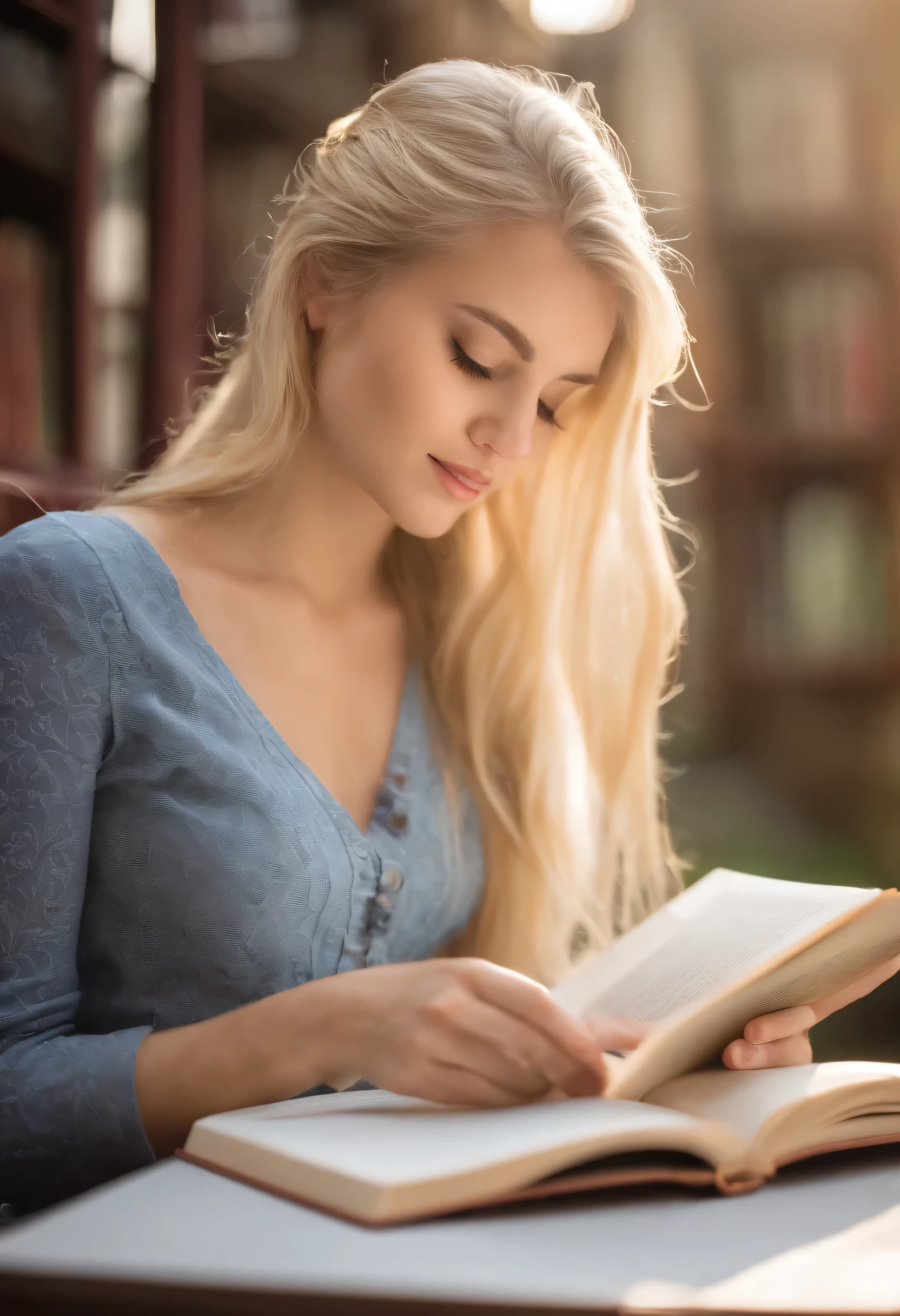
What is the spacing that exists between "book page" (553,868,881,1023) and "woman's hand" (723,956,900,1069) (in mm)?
49

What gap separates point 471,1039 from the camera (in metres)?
0.69

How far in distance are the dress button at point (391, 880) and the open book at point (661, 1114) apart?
0.73ft

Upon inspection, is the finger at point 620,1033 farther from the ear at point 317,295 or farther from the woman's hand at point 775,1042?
the ear at point 317,295

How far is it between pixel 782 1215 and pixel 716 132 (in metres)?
2.57

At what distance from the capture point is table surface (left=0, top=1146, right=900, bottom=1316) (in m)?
0.46

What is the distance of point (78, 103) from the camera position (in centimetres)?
179

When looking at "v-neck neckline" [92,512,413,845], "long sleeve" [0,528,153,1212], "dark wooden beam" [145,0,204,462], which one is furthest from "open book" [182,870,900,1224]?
"dark wooden beam" [145,0,204,462]

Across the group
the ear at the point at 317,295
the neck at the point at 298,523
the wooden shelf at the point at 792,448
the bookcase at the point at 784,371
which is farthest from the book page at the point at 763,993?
the wooden shelf at the point at 792,448

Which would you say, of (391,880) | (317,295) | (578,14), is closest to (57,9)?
(317,295)

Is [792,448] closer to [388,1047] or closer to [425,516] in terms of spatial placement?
[425,516]

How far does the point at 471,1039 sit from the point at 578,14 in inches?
101

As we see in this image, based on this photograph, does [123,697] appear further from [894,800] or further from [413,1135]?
[894,800]

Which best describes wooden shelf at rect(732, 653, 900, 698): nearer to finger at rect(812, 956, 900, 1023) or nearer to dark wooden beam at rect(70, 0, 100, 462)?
dark wooden beam at rect(70, 0, 100, 462)

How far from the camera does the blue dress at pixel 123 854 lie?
84 cm
